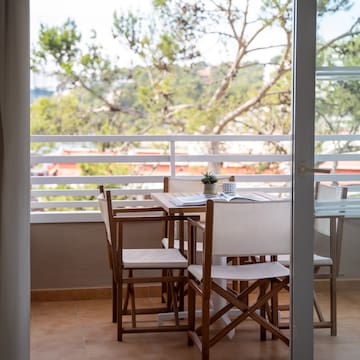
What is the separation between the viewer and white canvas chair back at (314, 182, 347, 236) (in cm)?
308

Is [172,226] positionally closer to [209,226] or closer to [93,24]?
[209,226]

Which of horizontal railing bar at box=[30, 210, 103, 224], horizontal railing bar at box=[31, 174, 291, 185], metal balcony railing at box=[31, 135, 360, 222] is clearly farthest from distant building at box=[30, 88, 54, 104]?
horizontal railing bar at box=[30, 210, 103, 224]

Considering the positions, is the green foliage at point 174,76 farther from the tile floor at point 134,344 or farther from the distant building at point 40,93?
the tile floor at point 134,344

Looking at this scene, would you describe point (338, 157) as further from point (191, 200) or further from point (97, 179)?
point (97, 179)

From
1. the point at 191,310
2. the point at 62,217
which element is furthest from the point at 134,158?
the point at 191,310

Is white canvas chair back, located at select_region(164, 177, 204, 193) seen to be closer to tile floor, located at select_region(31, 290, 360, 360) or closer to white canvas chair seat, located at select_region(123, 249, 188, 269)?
white canvas chair seat, located at select_region(123, 249, 188, 269)

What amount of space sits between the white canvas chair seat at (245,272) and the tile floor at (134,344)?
1.40 ft

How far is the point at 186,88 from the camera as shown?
7.93m

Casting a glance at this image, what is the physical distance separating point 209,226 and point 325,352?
0.75m

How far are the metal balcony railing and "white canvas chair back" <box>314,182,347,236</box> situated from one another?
4 centimetres

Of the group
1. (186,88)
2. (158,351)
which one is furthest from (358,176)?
(186,88)

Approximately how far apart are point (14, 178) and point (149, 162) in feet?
8.16

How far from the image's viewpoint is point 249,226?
345 centimetres

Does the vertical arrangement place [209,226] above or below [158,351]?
above
